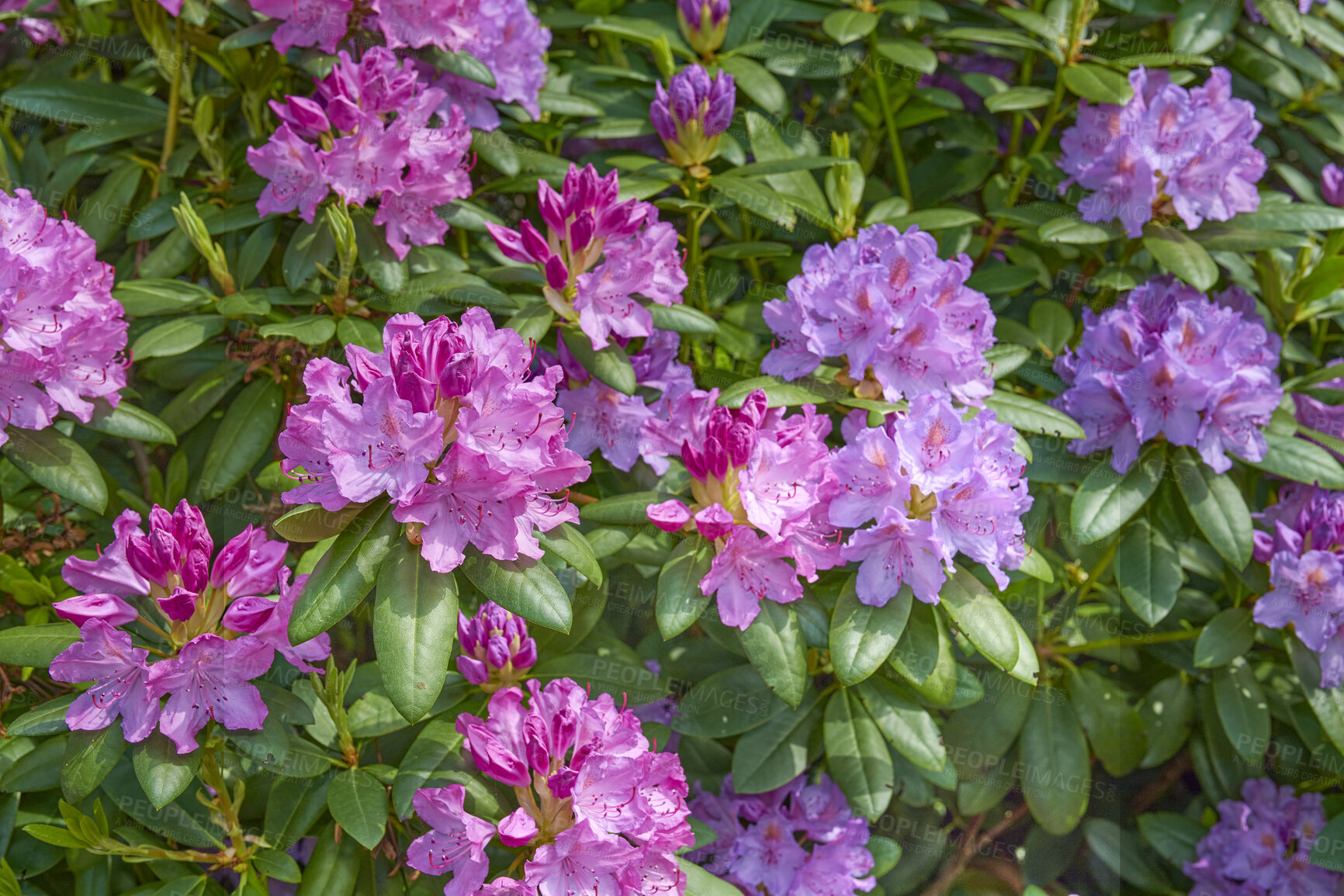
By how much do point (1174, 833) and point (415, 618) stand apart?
1.69 metres

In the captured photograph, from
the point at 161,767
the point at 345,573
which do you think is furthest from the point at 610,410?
the point at 161,767

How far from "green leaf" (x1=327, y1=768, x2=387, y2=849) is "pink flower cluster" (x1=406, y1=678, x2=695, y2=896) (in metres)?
0.06

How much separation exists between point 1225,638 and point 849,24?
133cm

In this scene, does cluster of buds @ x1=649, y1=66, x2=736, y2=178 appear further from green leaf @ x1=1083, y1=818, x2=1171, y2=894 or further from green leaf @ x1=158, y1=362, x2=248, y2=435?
green leaf @ x1=1083, y1=818, x2=1171, y2=894

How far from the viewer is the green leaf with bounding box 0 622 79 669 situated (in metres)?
1.40

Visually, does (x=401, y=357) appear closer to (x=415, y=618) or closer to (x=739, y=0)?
(x=415, y=618)

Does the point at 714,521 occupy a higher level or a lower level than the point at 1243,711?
higher

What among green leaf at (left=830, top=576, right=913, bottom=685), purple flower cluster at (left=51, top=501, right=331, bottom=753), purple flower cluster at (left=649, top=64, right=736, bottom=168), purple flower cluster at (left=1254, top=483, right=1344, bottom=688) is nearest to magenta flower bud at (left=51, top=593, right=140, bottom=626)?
purple flower cluster at (left=51, top=501, right=331, bottom=753)

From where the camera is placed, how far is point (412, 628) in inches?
48.1

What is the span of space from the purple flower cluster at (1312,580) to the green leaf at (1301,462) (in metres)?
0.04

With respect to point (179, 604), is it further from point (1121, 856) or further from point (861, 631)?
point (1121, 856)

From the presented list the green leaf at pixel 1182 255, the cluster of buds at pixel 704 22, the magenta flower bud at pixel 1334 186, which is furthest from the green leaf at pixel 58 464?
the magenta flower bud at pixel 1334 186

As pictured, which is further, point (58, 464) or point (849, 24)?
point (849, 24)

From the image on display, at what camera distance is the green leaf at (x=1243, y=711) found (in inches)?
79.4
